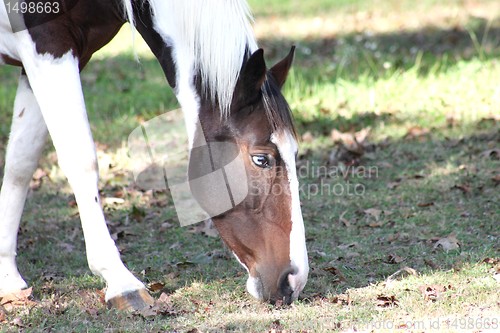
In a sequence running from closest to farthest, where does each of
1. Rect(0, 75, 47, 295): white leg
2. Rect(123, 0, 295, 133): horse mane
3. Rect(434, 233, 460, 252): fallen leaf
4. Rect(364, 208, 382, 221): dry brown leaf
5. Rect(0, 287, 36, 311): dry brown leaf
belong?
Rect(123, 0, 295, 133): horse mane
Rect(0, 287, 36, 311): dry brown leaf
Rect(0, 75, 47, 295): white leg
Rect(434, 233, 460, 252): fallen leaf
Rect(364, 208, 382, 221): dry brown leaf

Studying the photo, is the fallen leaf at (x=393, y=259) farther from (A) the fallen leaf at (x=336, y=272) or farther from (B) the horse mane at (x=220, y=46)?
(B) the horse mane at (x=220, y=46)

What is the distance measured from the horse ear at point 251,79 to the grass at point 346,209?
38.4 inches

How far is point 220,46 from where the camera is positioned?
358 cm

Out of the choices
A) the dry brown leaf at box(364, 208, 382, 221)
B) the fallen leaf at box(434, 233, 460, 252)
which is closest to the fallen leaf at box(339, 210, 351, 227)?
the dry brown leaf at box(364, 208, 382, 221)

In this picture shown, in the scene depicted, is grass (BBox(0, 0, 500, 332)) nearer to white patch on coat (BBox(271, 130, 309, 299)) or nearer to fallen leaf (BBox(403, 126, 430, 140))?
fallen leaf (BBox(403, 126, 430, 140))

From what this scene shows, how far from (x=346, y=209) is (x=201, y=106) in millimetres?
2109

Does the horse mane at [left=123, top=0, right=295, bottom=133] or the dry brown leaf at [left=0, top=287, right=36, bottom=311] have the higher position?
the horse mane at [left=123, top=0, right=295, bottom=133]

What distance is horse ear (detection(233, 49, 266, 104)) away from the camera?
136 inches

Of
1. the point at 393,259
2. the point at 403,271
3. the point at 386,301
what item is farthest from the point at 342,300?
the point at 393,259

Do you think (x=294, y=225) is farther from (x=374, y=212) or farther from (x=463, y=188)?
(x=463, y=188)

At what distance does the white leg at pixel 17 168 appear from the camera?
Answer: 13.7ft

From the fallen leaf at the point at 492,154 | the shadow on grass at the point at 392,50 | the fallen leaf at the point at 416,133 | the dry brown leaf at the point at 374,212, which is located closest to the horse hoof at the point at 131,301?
the dry brown leaf at the point at 374,212

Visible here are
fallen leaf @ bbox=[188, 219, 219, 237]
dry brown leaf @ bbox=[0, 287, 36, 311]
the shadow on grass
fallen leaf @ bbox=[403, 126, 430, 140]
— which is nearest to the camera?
dry brown leaf @ bbox=[0, 287, 36, 311]

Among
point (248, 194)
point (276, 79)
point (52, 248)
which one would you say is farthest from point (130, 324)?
point (52, 248)
